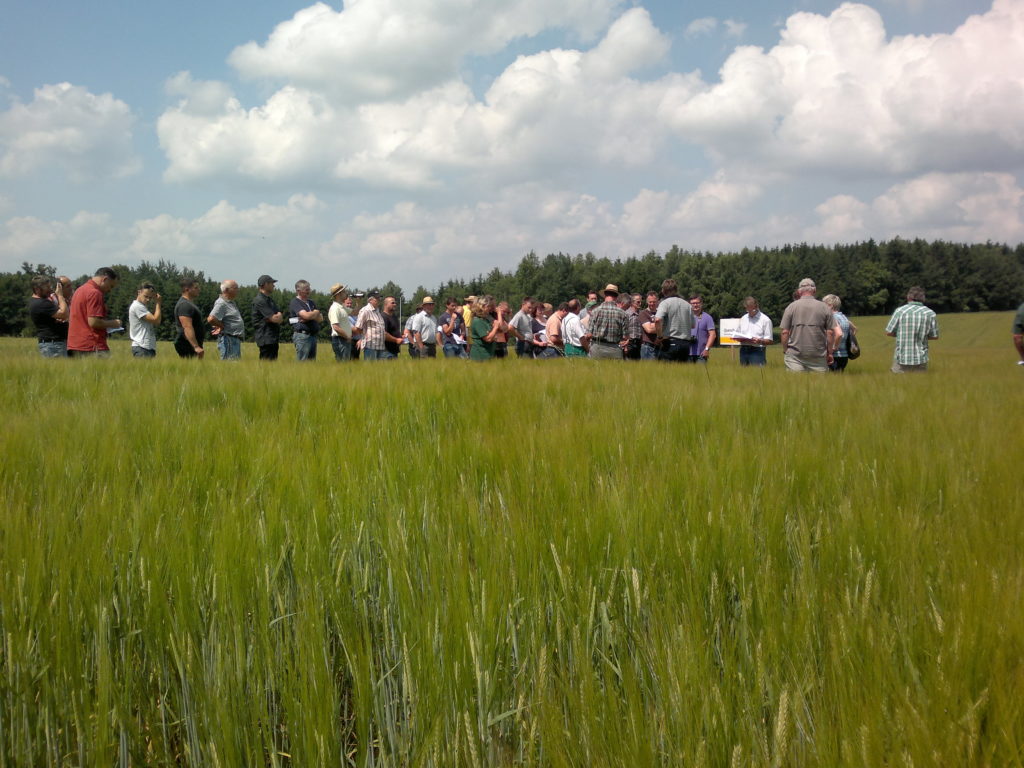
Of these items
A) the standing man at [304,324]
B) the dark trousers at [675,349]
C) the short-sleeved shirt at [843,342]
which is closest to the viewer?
the standing man at [304,324]

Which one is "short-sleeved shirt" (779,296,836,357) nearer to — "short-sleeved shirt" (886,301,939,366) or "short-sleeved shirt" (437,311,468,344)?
"short-sleeved shirt" (886,301,939,366)

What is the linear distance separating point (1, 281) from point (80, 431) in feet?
331

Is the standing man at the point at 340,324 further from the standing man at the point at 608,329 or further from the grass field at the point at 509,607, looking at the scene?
the grass field at the point at 509,607

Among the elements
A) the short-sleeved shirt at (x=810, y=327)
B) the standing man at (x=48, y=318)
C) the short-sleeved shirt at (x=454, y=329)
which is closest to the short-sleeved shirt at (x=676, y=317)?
the short-sleeved shirt at (x=810, y=327)

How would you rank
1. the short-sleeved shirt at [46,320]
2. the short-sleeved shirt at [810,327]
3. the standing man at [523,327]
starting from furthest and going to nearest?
1. the standing man at [523,327]
2. the short-sleeved shirt at [810,327]
3. the short-sleeved shirt at [46,320]

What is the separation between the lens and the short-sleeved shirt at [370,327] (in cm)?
1212

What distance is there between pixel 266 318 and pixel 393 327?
3645 millimetres

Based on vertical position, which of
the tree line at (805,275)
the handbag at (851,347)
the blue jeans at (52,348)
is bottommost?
the blue jeans at (52,348)

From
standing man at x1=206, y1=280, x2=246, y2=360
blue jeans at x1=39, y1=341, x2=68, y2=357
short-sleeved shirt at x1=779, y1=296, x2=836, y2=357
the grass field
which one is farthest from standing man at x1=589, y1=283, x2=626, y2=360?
blue jeans at x1=39, y1=341, x2=68, y2=357

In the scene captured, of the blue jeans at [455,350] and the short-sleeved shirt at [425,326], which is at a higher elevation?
the short-sleeved shirt at [425,326]

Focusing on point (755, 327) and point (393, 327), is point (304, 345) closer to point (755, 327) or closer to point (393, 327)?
point (393, 327)

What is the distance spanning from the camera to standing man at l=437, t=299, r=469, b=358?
15320 mm

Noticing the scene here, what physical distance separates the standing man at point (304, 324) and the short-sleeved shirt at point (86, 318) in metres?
2.83

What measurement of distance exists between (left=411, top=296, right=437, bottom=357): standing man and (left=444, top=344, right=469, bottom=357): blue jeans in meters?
0.30
